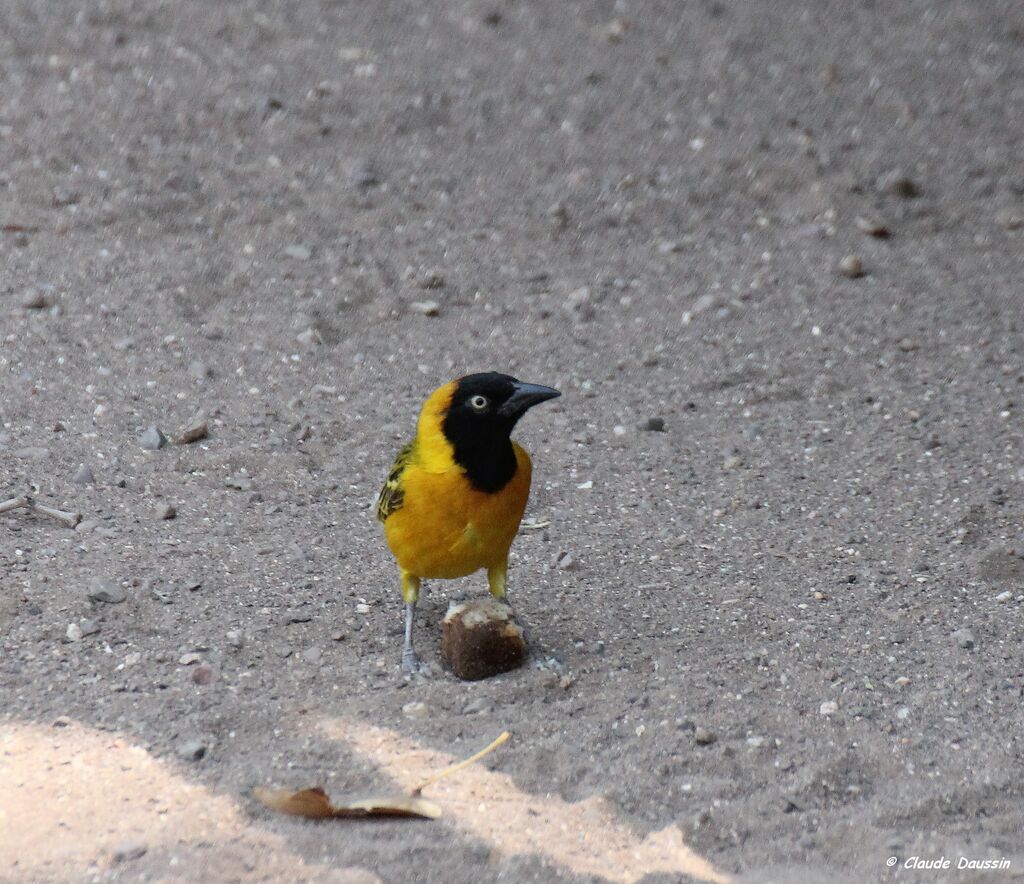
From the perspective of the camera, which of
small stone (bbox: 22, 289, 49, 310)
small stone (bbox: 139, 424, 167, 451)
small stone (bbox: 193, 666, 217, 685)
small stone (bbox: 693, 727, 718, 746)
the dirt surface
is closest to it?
the dirt surface

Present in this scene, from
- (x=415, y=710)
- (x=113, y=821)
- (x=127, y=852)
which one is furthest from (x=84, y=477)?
(x=127, y=852)

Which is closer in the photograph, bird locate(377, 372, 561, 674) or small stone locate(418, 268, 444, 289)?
bird locate(377, 372, 561, 674)

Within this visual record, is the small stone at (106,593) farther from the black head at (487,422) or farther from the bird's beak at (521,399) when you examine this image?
the bird's beak at (521,399)

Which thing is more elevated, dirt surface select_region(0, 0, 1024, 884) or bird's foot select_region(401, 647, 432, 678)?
dirt surface select_region(0, 0, 1024, 884)

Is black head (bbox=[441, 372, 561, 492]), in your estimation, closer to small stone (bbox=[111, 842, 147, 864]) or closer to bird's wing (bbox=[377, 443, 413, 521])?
bird's wing (bbox=[377, 443, 413, 521])

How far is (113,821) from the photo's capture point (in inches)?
147

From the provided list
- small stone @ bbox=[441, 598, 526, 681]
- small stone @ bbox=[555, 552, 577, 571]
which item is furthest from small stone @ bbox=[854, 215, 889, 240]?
small stone @ bbox=[441, 598, 526, 681]

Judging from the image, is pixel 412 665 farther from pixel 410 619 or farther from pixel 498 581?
pixel 498 581

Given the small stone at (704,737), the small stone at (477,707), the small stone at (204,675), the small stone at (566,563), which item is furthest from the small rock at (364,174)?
the small stone at (704,737)

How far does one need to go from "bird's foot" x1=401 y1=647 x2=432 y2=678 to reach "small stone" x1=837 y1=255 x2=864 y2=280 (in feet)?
14.7

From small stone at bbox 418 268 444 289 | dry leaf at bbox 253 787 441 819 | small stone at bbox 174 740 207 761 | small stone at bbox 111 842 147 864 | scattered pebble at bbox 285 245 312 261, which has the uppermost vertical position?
scattered pebble at bbox 285 245 312 261

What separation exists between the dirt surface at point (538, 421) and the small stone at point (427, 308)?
1.1 inches

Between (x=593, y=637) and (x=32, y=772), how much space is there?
195cm

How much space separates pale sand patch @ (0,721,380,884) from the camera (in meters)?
3.52
